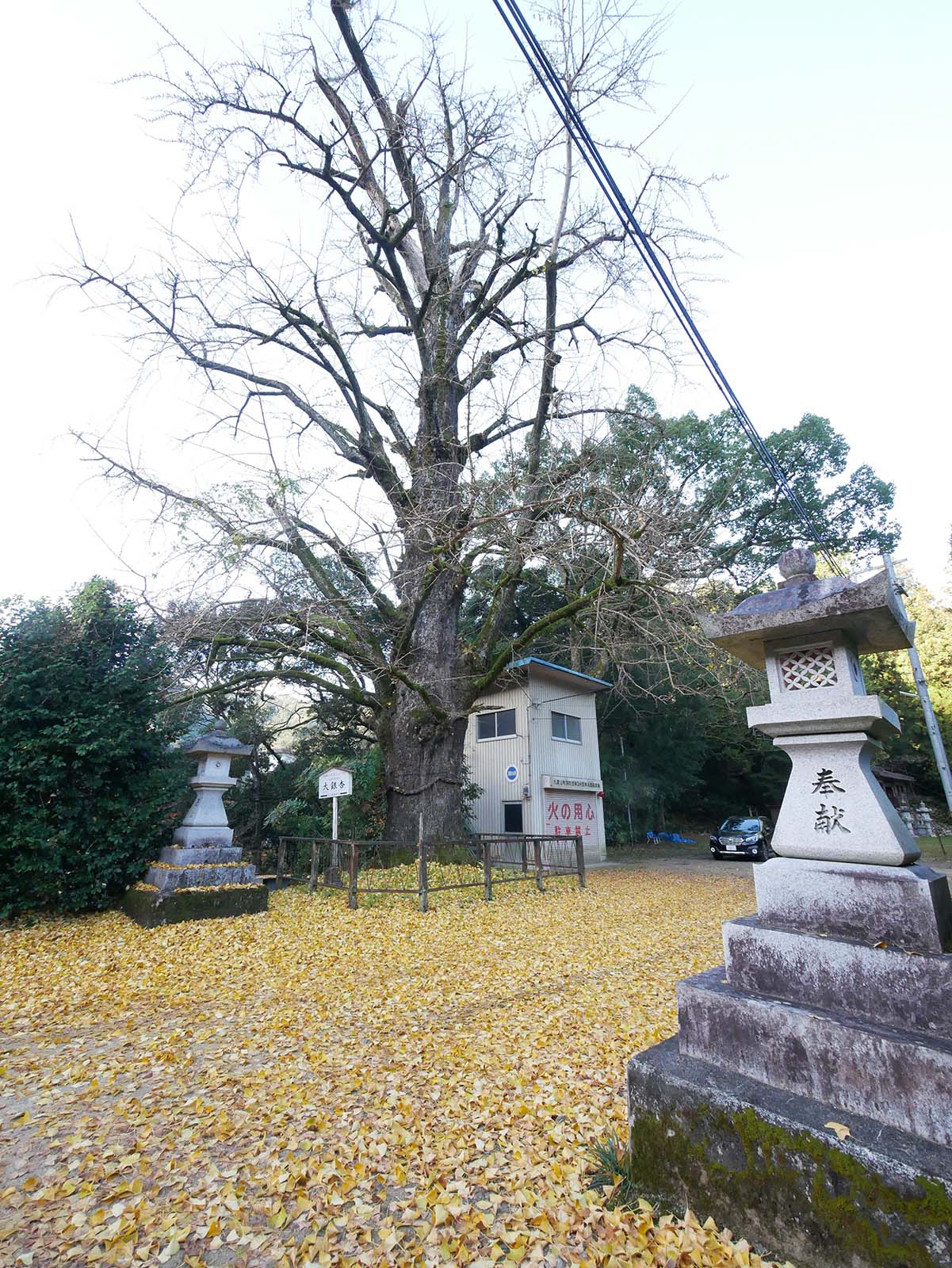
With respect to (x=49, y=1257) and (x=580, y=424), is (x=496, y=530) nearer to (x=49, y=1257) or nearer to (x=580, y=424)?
(x=580, y=424)

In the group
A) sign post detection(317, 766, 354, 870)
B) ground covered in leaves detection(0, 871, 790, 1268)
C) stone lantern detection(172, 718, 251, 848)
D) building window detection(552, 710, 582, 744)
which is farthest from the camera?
building window detection(552, 710, 582, 744)

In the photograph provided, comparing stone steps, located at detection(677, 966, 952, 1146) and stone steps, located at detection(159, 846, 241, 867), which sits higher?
stone steps, located at detection(159, 846, 241, 867)

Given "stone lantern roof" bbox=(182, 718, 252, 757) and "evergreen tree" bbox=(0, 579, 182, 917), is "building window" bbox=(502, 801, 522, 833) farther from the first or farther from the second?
"evergreen tree" bbox=(0, 579, 182, 917)

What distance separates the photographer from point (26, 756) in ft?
22.1

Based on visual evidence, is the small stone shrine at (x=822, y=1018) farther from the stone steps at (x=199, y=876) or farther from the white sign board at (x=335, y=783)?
the white sign board at (x=335, y=783)

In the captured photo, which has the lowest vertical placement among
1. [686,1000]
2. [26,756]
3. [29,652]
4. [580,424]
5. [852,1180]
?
[852,1180]

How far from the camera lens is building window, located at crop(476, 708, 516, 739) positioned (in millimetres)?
15922

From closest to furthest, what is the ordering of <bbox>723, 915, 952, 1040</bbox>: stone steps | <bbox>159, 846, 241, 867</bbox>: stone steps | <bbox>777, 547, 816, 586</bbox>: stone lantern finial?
<bbox>723, 915, 952, 1040</bbox>: stone steps
<bbox>777, 547, 816, 586</bbox>: stone lantern finial
<bbox>159, 846, 241, 867</bbox>: stone steps

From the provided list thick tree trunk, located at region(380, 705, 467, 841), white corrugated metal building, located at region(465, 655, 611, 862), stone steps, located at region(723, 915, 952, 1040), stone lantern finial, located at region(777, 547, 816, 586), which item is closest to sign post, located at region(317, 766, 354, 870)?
thick tree trunk, located at region(380, 705, 467, 841)

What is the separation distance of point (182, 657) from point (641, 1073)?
7.54 m

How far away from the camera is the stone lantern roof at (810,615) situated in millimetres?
2342

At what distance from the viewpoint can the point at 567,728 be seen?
16953 mm

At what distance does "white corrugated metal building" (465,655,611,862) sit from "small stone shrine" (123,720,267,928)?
7618 millimetres

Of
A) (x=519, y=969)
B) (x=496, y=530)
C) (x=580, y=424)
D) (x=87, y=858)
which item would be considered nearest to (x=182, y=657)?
(x=87, y=858)
